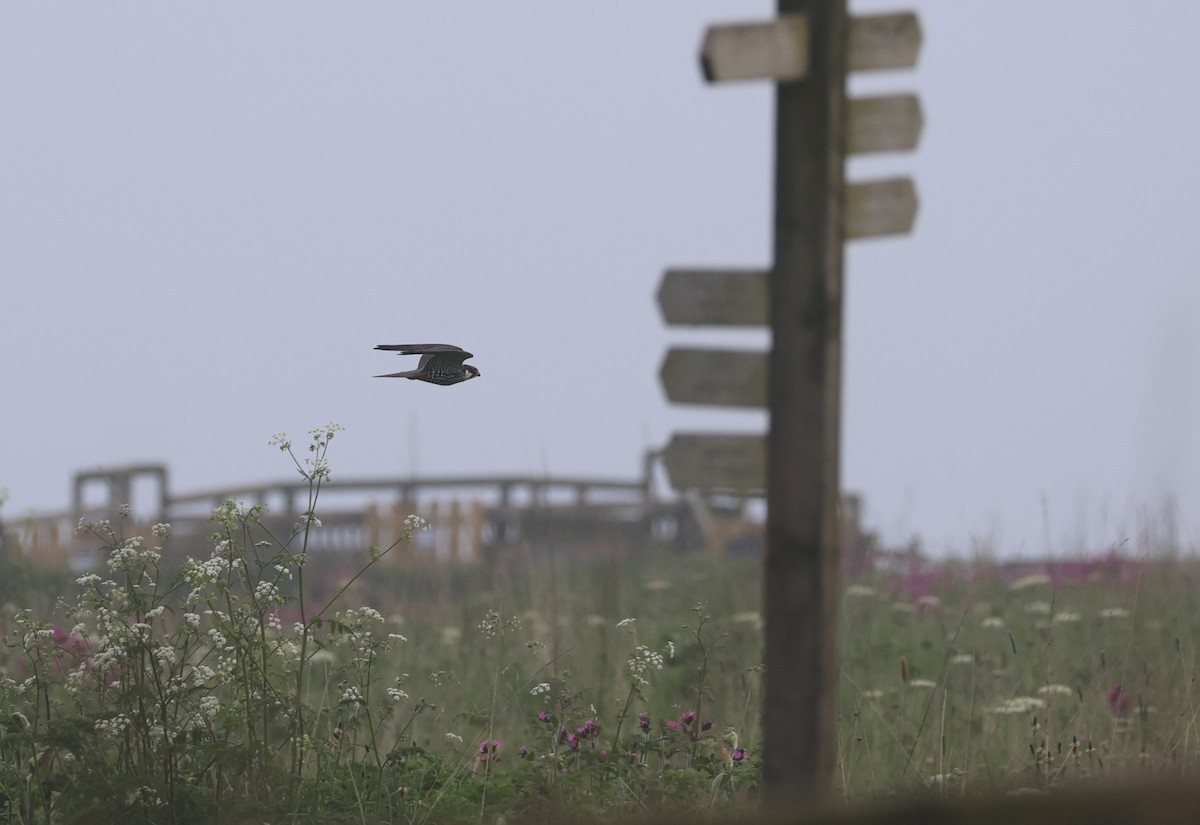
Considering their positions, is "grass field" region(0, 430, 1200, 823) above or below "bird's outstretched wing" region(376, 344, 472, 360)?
below

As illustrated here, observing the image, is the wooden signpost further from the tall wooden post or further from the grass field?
the grass field

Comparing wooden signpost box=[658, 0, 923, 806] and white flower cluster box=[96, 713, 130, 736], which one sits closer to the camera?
wooden signpost box=[658, 0, 923, 806]

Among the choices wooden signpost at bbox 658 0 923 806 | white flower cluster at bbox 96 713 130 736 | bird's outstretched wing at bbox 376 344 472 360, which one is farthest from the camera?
white flower cluster at bbox 96 713 130 736

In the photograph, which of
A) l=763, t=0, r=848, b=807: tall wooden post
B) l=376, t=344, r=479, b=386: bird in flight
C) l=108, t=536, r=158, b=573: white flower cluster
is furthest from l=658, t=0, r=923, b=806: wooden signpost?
l=108, t=536, r=158, b=573: white flower cluster

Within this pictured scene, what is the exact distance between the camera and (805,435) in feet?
9.04

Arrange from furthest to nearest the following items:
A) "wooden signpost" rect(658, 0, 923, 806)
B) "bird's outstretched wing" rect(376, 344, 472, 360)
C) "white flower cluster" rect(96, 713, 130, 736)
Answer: "white flower cluster" rect(96, 713, 130, 736) < "bird's outstretched wing" rect(376, 344, 472, 360) < "wooden signpost" rect(658, 0, 923, 806)

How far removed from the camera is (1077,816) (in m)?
1.83

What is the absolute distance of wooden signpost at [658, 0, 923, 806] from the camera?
2725mm

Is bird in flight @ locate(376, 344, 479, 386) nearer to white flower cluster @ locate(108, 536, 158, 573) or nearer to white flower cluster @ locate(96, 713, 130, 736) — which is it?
white flower cluster @ locate(108, 536, 158, 573)

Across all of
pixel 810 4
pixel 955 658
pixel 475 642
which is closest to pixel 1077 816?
pixel 810 4

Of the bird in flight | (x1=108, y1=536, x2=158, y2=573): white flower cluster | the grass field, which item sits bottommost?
the grass field

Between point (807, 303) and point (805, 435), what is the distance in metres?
0.26

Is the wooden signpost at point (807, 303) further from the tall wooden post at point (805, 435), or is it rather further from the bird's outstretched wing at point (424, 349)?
the bird's outstretched wing at point (424, 349)

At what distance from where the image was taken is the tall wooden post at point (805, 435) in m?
2.73
